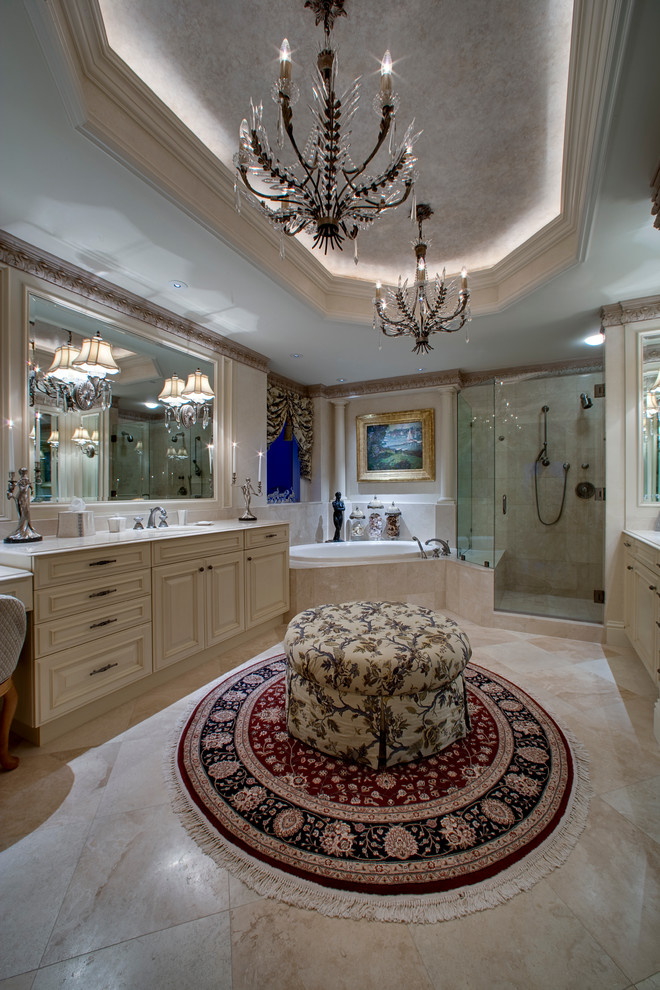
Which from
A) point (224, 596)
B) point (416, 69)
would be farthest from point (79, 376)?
point (416, 69)

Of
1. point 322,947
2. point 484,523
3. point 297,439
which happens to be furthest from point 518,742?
point 297,439

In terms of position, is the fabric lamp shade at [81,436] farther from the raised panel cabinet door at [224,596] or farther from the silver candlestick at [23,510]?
the raised panel cabinet door at [224,596]

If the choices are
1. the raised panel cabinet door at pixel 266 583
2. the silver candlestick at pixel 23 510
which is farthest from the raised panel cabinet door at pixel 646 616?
the silver candlestick at pixel 23 510

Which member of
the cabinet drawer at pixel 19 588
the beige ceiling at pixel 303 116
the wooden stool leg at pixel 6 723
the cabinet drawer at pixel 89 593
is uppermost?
the beige ceiling at pixel 303 116

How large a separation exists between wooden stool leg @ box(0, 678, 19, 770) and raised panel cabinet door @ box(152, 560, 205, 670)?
727mm

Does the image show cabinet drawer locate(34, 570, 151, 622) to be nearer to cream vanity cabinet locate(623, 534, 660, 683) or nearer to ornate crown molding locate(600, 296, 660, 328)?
cream vanity cabinet locate(623, 534, 660, 683)

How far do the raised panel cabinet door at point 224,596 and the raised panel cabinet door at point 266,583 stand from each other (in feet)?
0.28

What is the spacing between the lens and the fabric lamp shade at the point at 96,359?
2494 mm

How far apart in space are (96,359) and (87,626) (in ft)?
5.51

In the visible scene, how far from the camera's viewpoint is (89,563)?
1924mm

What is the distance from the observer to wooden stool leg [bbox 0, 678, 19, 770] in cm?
157

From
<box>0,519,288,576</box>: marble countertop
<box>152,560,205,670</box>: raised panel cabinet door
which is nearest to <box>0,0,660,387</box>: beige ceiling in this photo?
<box>0,519,288,576</box>: marble countertop

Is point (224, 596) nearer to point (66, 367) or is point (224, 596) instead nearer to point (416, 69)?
point (66, 367)

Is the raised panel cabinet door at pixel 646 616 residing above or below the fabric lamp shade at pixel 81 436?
below
